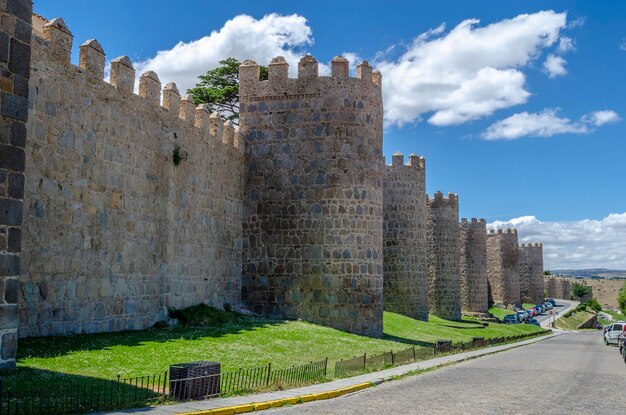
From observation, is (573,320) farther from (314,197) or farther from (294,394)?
(294,394)

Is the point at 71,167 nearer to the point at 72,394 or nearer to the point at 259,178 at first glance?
the point at 72,394

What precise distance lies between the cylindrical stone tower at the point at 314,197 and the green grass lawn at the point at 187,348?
59.1 inches

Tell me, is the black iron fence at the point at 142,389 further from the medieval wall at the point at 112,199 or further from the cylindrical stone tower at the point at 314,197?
the cylindrical stone tower at the point at 314,197

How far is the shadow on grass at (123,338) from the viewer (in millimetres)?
12758

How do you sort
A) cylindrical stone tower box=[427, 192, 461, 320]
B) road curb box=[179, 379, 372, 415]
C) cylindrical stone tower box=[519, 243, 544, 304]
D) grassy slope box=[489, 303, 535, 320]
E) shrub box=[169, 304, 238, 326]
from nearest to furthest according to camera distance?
road curb box=[179, 379, 372, 415]
shrub box=[169, 304, 238, 326]
cylindrical stone tower box=[427, 192, 461, 320]
grassy slope box=[489, 303, 535, 320]
cylindrical stone tower box=[519, 243, 544, 304]

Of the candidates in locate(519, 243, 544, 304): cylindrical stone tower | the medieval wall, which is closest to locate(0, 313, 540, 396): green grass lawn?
the medieval wall

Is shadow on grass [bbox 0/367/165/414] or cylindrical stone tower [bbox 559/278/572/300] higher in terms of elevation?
shadow on grass [bbox 0/367/165/414]

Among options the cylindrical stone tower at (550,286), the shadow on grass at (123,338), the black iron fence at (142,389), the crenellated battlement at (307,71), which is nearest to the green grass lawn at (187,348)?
the shadow on grass at (123,338)

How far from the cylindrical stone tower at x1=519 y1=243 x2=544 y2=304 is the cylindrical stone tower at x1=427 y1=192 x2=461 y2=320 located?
124 feet

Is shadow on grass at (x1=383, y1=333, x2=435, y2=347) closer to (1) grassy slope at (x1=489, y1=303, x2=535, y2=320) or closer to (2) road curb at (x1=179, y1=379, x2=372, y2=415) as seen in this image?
(2) road curb at (x1=179, y1=379, x2=372, y2=415)

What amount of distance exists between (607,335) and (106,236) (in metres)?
30.5

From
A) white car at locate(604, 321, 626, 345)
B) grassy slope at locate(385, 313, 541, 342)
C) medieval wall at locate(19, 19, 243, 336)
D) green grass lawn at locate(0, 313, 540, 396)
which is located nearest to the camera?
green grass lawn at locate(0, 313, 540, 396)

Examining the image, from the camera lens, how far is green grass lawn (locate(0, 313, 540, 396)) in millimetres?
11547

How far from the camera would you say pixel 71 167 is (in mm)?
15383
